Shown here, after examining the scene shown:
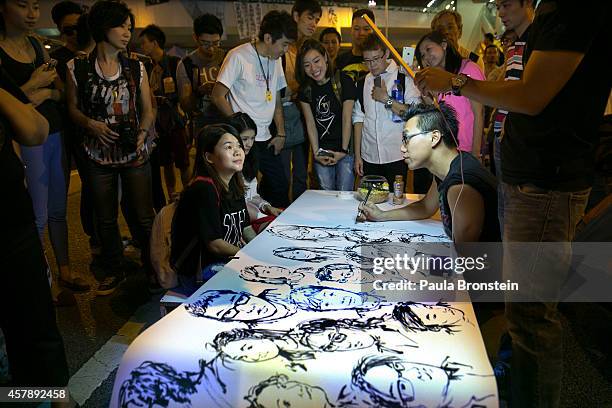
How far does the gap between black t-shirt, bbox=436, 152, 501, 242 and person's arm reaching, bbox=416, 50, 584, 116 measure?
494 millimetres

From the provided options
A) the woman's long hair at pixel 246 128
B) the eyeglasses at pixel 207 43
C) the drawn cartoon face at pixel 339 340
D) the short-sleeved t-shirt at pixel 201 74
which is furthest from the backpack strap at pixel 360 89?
the drawn cartoon face at pixel 339 340

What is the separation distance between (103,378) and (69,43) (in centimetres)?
207

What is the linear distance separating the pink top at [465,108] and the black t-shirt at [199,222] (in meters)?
1.48

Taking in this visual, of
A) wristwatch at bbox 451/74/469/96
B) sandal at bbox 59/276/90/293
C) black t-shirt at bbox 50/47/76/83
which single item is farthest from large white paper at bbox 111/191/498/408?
black t-shirt at bbox 50/47/76/83

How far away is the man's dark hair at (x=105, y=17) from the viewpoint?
7.65 ft

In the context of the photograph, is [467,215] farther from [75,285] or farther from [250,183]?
[75,285]

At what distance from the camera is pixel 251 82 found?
2832 mm

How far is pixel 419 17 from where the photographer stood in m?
8.09

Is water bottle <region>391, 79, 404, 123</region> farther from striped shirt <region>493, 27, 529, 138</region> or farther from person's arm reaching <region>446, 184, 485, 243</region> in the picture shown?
person's arm reaching <region>446, 184, 485, 243</region>

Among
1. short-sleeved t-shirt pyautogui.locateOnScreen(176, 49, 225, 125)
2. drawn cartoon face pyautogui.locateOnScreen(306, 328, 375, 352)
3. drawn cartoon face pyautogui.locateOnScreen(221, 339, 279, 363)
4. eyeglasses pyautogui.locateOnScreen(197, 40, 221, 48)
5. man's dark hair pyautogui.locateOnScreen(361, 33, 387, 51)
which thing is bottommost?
drawn cartoon face pyautogui.locateOnScreen(306, 328, 375, 352)

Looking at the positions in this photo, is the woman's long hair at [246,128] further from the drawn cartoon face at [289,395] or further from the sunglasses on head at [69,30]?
the drawn cartoon face at [289,395]

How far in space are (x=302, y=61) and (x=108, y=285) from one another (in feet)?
5.67

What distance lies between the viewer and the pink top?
8.81ft

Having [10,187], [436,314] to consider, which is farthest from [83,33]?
[436,314]
